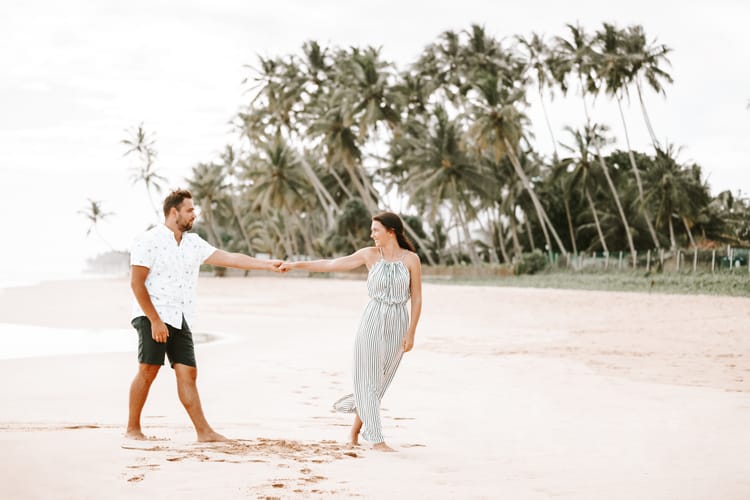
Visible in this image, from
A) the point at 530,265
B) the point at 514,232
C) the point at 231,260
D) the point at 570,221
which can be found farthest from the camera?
the point at 514,232

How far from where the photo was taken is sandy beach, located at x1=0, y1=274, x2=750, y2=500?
13.1ft

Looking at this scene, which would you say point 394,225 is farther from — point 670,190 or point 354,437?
point 670,190

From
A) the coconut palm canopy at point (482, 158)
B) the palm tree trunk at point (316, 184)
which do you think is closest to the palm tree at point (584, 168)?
the coconut palm canopy at point (482, 158)

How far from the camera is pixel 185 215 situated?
5.05 metres

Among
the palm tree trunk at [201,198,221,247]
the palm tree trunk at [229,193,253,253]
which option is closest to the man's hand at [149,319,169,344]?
the palm tree trunk at [229,193,253,253]

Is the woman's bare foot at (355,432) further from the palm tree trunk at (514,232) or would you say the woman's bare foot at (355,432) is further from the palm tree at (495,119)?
the palm tree trunk at (514,232)

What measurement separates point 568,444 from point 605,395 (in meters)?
2.47

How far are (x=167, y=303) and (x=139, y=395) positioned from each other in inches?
23.3

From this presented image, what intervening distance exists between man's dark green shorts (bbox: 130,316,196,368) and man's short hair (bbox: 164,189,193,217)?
2.24ft

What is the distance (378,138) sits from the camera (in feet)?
172

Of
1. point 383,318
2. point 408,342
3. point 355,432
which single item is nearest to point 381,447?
point 355,432

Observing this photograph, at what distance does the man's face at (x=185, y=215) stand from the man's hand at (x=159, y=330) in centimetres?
60

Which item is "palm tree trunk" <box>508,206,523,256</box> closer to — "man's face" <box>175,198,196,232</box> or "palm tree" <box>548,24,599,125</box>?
"palm tree" <box>548,24,599,125</box>

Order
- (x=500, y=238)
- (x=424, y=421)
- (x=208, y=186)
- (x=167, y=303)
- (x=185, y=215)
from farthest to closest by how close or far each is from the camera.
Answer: (x=208, y=186) → (x=500, y=238) → (x=424, y=421) → (x=185, y=215) → (x=167, y=303)
